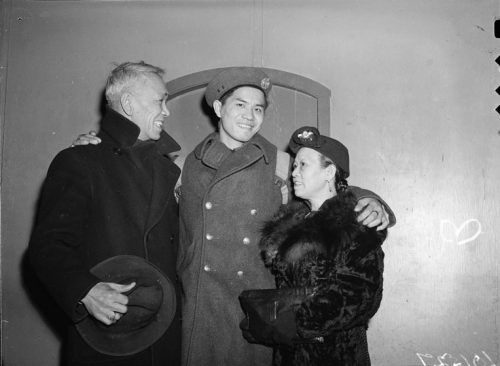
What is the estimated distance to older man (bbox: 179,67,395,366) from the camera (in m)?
2.61

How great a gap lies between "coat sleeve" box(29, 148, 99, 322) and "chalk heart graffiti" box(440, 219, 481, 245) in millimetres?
3206

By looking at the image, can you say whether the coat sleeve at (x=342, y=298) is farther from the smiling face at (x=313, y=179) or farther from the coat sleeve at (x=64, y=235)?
the coat sleeve at (x=64, y=235)

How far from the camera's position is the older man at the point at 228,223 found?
2607 mm

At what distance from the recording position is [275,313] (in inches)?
91.6

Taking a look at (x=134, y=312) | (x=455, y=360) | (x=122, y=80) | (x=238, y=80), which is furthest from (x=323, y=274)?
(x=455, y=360)

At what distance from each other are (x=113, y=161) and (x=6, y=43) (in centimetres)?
265

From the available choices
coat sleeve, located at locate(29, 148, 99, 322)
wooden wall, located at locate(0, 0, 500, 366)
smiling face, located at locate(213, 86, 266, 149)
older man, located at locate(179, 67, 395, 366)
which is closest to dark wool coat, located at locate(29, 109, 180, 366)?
coat sleeve, located at locate(29, 148, 99, 322)

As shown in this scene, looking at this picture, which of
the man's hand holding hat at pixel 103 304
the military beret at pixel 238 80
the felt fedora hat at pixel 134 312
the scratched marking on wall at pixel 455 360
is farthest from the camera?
the scratched marking on wall at pixel 455 360

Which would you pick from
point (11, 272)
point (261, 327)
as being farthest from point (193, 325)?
point (11, 272)

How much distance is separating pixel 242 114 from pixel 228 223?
730mm

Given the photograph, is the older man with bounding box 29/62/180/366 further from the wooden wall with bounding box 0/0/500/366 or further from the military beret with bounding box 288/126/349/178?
the wooden wall with bounding box 0/0/500/366

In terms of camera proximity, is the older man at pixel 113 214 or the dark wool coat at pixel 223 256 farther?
the dark wool coat at pixel 223 256

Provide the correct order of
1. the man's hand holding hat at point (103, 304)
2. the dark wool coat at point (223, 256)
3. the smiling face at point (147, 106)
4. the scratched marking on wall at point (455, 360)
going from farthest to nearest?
the scratched marking on wall at point (455, 360), the smiling face at point (147, 106), the dark wool coat at point (223, 256), the man's hand holding hat at point (103, 304)

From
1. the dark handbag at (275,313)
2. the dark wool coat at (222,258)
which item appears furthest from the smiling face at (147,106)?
the dark handbag at (275,313)
